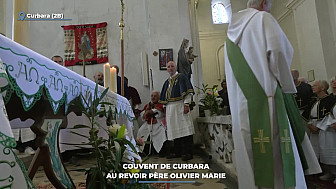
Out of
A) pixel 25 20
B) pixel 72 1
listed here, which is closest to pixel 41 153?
pixel 25 20

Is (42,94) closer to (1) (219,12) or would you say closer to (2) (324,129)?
(2) (324,129)

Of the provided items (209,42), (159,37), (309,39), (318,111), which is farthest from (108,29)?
(318,111)

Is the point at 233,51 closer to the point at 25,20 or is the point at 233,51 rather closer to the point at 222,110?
the point at 25,20

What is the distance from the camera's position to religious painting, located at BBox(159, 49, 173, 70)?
5.69 meters

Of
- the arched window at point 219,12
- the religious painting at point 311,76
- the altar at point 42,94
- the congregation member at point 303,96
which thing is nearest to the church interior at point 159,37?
the religious painting at point 311,76

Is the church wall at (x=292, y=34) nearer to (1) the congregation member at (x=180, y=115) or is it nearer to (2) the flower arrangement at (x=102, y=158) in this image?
(1) the congregation member at (x=180, y=115)

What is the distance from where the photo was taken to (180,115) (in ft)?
14.4

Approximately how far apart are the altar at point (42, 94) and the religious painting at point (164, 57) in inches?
155

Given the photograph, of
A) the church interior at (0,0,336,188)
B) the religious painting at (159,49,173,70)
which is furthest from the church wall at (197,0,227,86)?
the religious painting at (159,49,173,70)

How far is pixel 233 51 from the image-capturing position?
6.24 ft

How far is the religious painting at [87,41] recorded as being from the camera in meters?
7.39

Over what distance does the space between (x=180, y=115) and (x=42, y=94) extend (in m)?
3.58

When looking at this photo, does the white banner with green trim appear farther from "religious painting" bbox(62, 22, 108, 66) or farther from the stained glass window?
the stained glass window

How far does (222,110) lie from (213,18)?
7.46 meters
